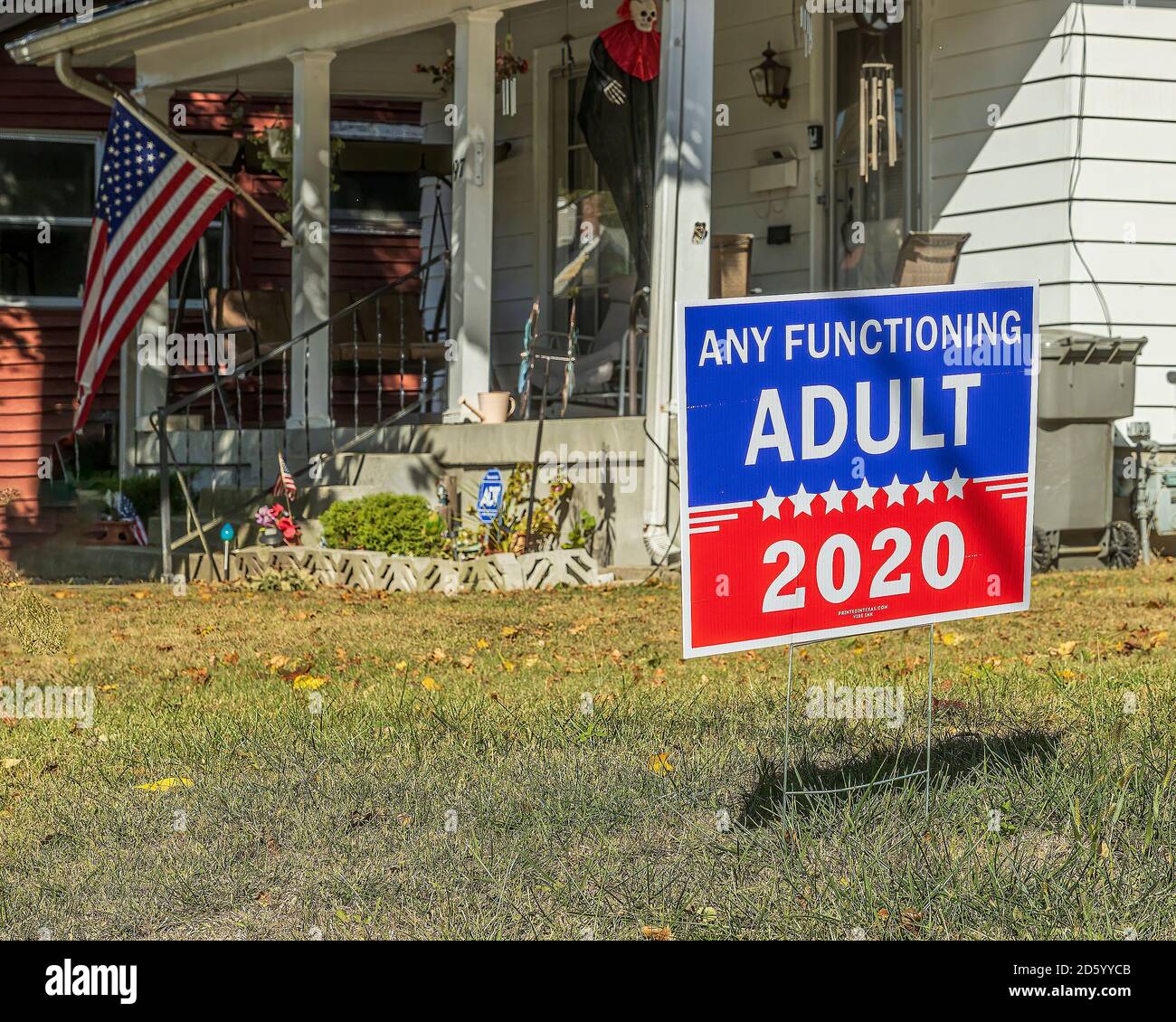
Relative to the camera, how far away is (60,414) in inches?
646

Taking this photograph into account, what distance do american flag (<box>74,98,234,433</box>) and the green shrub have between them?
9.71 ft

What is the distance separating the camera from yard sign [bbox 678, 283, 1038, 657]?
372 cm

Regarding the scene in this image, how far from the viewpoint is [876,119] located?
10.1 meters

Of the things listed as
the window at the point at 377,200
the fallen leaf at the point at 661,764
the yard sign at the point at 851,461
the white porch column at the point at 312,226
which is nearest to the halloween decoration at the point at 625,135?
the white porch column at the point at 312,226

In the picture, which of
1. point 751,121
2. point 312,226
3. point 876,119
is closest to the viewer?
point 876,119

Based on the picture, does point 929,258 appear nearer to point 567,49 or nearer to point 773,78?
point 773,78

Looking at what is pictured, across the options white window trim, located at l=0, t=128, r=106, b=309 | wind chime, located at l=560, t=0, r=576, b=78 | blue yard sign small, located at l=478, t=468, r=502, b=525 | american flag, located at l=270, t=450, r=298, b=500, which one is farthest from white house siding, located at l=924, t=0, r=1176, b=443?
white window trim, located at l=0, t=128, r=106, b=309

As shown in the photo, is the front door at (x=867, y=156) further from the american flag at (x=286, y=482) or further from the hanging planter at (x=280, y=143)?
the hanging planter at (x=280, y=143)

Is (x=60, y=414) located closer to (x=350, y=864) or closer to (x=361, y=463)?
(x=361, y=463)

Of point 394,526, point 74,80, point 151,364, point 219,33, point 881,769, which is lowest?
point 881,769

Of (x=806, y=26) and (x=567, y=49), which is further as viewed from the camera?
(x=567, y=49)

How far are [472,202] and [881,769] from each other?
25.8 feet

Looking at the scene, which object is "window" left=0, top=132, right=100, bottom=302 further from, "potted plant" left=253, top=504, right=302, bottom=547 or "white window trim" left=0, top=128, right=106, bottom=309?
"potted plant" left=253, top=504, right=302, bottom=547

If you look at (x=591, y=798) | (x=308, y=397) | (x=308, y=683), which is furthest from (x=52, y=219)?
(x=591, y=798)
